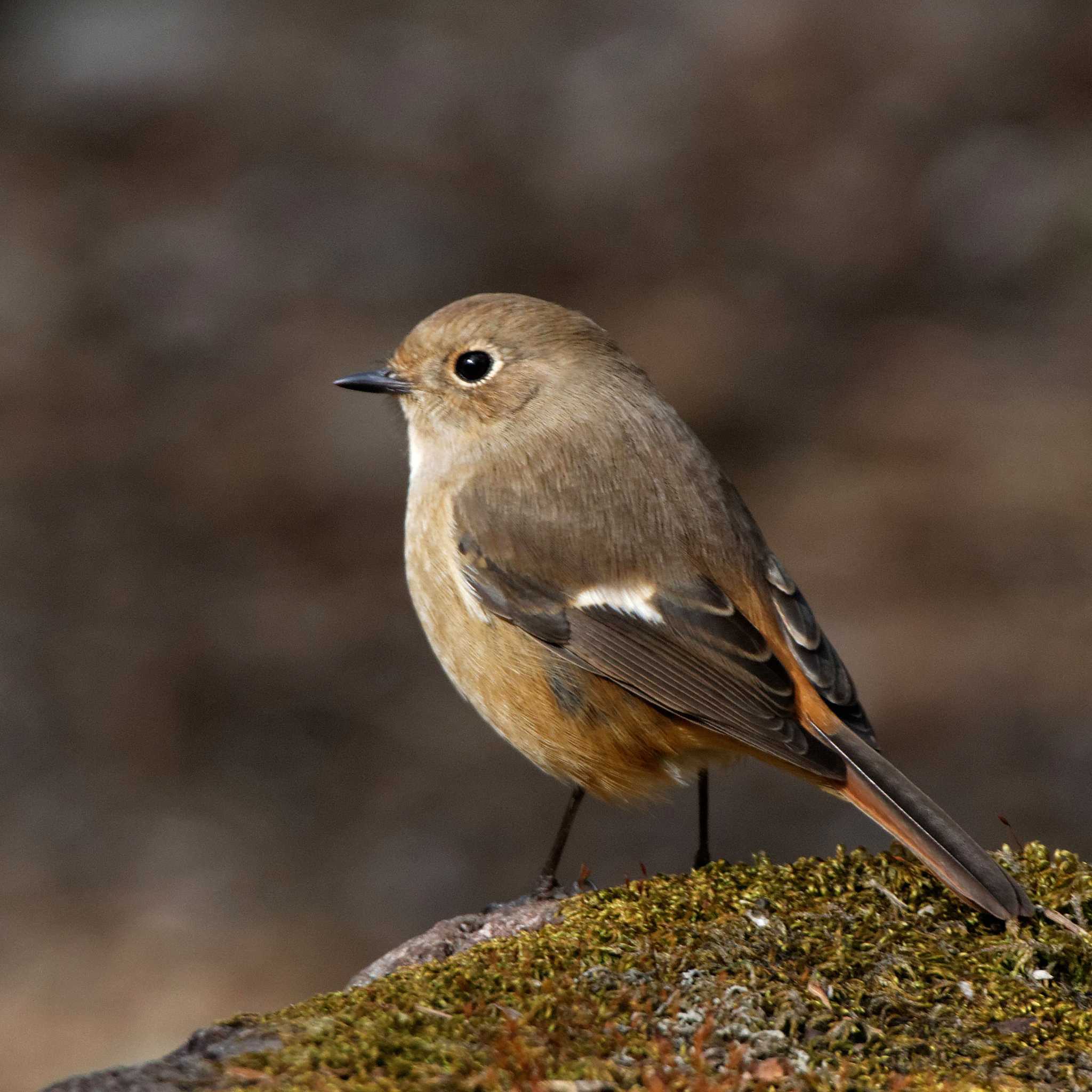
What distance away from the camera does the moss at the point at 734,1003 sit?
2.23m

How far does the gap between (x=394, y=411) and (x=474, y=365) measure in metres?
0.51

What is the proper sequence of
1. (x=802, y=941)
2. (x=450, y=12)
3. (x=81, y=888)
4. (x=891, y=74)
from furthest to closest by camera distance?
(x=450, y=12), (x=891, y=74), (x=81, y=888), (x=802, y=941)

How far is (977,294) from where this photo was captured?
398 inches

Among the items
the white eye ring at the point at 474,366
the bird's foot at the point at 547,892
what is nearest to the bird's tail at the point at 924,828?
the bird's foot at the point at 547,892

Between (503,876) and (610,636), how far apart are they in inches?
142

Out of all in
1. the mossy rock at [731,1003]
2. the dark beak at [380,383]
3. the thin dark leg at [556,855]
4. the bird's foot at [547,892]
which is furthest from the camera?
the dark beak at [380,383]

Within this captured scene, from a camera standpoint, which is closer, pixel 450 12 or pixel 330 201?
pixel 330 201

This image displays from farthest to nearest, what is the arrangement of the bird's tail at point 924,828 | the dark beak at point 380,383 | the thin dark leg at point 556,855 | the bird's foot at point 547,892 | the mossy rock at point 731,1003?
the dark beak at point 380,383, the thin dark leg at point 556,855, the bird's foot at point 547,892, the bird's tail at point 924,828, the mossy rock at point 731,1003

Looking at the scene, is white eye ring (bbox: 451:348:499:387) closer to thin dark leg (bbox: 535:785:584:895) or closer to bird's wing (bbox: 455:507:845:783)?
bird's wing (bbox: 455:507:845:783)

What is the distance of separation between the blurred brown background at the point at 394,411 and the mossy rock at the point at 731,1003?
12.5 ft

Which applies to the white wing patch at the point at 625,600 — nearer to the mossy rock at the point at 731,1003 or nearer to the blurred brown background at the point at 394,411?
the mossy rock at the point at 731,1003

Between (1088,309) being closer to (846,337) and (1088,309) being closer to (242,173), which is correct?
(846,337)

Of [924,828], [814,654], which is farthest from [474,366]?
[924,828]

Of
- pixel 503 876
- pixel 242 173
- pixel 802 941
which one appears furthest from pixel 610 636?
pixel 242 173
